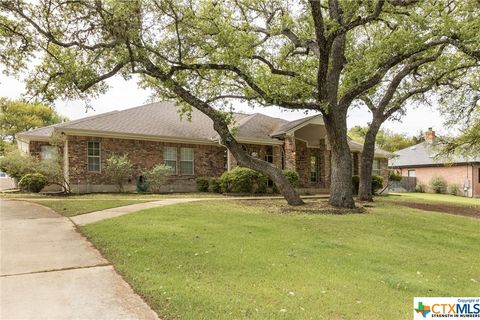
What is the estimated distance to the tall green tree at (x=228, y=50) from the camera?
11.1 meters

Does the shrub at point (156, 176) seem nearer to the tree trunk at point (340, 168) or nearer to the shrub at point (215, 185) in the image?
the shrub at point (215, 185)

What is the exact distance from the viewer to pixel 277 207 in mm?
13289

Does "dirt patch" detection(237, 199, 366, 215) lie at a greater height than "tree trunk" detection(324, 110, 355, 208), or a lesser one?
lesser

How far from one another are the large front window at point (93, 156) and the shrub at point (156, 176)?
2.52 metres

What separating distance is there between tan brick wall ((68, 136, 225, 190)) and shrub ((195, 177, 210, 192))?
95 cm

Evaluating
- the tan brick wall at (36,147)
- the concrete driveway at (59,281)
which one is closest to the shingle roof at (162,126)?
the tan brick wall at (36,147)

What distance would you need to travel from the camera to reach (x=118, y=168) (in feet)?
59.3

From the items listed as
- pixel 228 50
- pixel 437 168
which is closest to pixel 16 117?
pixel 228 50

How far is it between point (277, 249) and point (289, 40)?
12.1m

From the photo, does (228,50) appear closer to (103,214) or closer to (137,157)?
(103,214)

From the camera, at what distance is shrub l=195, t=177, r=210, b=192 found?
20719 millimetres

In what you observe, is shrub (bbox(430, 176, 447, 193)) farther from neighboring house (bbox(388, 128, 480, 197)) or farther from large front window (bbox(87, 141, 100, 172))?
large front window (bbox(87, 141, 100, 172))

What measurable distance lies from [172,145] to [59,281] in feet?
54.6

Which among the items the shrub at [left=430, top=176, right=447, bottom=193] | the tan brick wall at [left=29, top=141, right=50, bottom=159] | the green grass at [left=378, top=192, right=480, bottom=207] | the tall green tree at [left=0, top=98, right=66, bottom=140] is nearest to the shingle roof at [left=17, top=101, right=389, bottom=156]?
the tan brick wall at [left=29, top=141, right=50, bottom=159]
